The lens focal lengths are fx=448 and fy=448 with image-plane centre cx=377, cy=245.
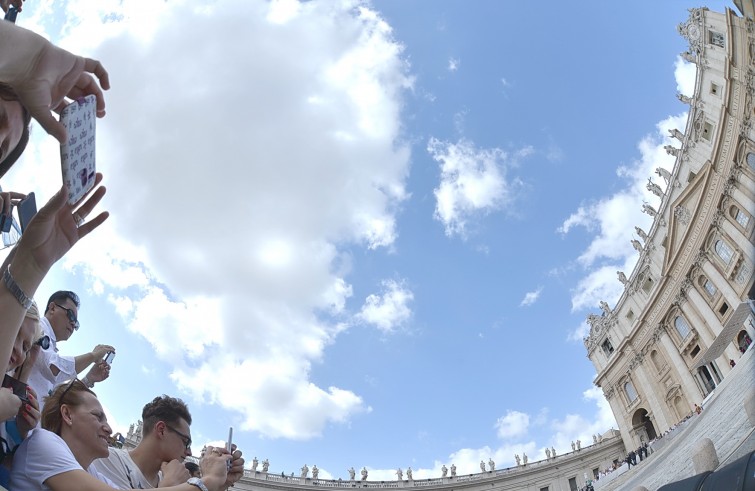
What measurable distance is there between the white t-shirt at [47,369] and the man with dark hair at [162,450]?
103 cm

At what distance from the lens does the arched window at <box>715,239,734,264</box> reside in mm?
39250

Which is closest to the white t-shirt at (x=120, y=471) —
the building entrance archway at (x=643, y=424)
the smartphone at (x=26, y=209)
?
the smartphone at (x=26, y=209)

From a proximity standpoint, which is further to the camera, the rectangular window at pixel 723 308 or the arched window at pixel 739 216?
the rectangular window at pixel 723 308

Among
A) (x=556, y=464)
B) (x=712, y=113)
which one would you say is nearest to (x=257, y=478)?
(x=556, y=464)

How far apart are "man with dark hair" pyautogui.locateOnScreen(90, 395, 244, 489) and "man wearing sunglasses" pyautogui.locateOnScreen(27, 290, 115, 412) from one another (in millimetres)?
1050

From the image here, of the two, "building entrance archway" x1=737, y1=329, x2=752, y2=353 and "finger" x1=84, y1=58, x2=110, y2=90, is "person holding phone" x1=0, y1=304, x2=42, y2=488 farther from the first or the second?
"building entrance archway" x1=737, y1=329, x2=752, y2=353

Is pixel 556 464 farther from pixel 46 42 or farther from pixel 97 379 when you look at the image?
pixel 46 42

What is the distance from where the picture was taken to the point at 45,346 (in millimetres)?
3355

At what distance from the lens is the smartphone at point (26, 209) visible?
2.76 metres

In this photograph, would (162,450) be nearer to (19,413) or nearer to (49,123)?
(19,413)

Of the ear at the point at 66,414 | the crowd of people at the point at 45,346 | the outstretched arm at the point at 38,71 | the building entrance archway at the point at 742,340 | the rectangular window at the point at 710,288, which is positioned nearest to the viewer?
the outstretched arm at the point at 38,71

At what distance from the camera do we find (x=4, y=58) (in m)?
1.80

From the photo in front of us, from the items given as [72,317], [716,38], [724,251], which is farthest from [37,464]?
[716,38]

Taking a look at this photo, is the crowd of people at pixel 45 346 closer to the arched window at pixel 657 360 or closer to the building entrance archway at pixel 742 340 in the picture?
the building entrance archway at pixel 742 340
